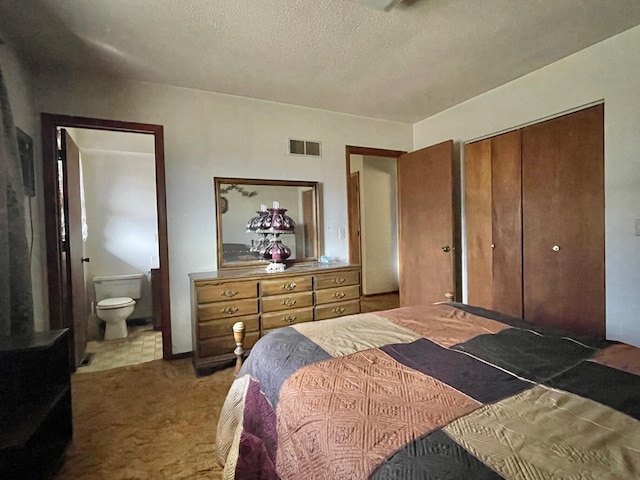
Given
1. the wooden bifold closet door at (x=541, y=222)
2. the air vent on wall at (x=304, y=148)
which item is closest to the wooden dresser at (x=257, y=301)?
the air vent on wall at (x=304, y=148)

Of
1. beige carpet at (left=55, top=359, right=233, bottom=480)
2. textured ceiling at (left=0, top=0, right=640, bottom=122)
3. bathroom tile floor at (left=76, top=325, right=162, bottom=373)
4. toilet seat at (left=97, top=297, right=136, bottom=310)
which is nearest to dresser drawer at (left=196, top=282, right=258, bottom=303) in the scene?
beige carpet at (left=55, top=359, right=233, bottom=480)

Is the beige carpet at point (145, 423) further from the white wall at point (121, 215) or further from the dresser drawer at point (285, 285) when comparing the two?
the white wall at point (121, 215)

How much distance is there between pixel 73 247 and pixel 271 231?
5.62 feet

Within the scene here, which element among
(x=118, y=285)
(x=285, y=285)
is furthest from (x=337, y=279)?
(x=118, y=285)

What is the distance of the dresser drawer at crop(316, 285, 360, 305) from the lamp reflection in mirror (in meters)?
0.48

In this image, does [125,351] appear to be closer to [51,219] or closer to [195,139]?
[51,219]

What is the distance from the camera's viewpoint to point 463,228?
348 cm

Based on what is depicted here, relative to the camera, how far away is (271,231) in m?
3.12

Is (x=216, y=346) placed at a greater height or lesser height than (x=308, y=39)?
lesser

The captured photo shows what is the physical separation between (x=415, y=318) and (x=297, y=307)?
4.58 feet

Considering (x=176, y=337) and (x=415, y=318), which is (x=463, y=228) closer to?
(x=415, y=318)

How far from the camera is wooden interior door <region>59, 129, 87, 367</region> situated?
268 cm

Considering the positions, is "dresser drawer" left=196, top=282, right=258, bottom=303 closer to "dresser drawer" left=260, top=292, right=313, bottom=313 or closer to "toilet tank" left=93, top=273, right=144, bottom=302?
"dresser drawer" left=260, top=292, right=313, bottom=313

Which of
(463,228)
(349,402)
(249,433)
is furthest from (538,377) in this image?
(463,228)
